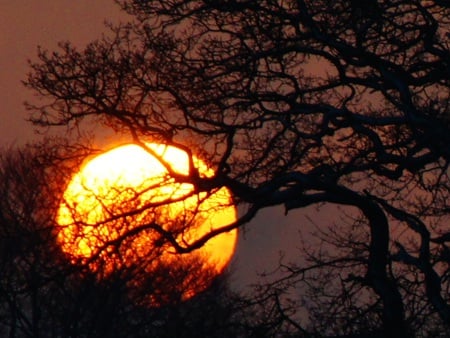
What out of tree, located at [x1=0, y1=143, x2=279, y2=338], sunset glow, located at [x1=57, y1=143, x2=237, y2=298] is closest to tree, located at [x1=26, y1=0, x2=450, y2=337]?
sunset glow, located at [x1=57, y1=143, x2=237, y2=298]

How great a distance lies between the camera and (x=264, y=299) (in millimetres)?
19219

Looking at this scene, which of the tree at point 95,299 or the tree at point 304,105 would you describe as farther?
the tree at point 95,299

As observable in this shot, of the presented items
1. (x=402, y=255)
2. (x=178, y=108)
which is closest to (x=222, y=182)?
(x=178, y=108)

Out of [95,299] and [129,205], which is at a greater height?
[95,299]

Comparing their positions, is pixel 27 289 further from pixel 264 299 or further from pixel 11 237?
pixel 264 299

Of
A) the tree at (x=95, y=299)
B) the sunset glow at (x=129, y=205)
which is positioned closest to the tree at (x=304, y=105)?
the sunset glow at (x=129, y=205)

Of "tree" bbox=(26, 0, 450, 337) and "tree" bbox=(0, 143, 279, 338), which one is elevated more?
"tree" bbox=(0, 143, 279, 338)

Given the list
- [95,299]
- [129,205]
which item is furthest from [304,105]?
[95,299]

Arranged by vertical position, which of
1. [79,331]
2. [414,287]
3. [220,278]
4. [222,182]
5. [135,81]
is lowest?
[414,287]

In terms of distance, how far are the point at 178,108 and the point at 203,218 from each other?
168 cm

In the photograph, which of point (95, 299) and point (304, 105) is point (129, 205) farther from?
point (95, 299)

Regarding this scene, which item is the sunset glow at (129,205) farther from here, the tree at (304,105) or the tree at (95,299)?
the tree at (95,299)

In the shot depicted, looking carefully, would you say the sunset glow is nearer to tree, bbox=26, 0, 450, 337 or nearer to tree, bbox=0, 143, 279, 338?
tree, bbox=26, 0, 450, 337

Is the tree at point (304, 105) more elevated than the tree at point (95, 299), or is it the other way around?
the tree at point (95, 299)
